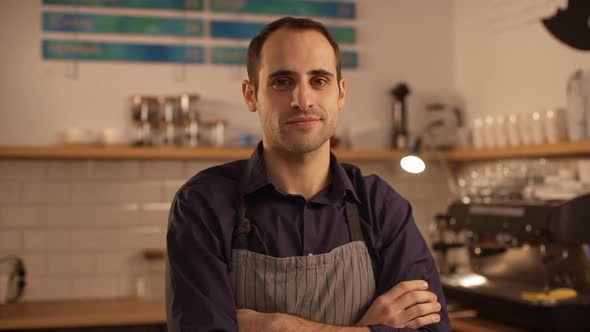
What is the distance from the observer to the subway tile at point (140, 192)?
4062mm

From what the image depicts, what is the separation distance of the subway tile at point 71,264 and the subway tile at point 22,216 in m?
0.21

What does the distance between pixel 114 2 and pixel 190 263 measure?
9.23 ft

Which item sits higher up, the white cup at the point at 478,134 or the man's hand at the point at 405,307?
the white cup at the point at 478,134

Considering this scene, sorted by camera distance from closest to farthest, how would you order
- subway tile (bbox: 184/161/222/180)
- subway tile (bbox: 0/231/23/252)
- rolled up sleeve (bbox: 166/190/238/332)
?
rolled up sleeve (bbox: 166/190/238/332) < subway tile (bbox: 0/231/23/252) < subway tile (bbox: 184/161/222/180)

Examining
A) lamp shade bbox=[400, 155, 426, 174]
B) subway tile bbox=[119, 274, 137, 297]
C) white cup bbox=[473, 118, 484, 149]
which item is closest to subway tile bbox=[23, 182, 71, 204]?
subway tile bbox=[119, 274, 137, 297]

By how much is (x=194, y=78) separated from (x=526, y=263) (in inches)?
85.3

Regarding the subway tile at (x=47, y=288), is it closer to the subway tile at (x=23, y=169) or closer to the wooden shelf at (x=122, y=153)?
the subway tile at (x=23, y=169)

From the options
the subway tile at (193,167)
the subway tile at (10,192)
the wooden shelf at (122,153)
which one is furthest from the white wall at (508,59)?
the subway tile at (10,192)

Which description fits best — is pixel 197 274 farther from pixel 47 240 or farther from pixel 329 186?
pixel 47 240

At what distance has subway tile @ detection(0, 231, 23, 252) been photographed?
3.91 m

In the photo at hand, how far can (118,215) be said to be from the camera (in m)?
4.05

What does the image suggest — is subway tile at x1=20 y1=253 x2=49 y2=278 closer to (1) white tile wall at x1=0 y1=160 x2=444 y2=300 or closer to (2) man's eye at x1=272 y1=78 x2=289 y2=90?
(1) white tile wall at x1=0 y1=160 x2=444 y2=300

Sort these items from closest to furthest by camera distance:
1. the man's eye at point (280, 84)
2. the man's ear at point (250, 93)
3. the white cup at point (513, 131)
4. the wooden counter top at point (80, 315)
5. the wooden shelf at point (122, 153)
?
the man's eye at point (280, 84), the man's ear at point (250, 93), the wooden counter top at point (80, 315), the white cup at point (513, 131), the wooden shelf at point (122, 153)

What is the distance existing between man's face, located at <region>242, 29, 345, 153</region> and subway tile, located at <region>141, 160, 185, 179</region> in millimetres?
2441
